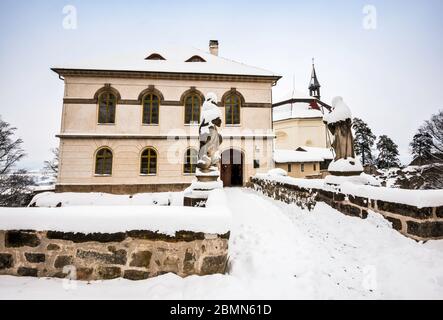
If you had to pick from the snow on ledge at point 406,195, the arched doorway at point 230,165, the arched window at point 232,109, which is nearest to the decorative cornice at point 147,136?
the arched window at point 232,109

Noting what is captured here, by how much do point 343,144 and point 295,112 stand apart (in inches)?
1008

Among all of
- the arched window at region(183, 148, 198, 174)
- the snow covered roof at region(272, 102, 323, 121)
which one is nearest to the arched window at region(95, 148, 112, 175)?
the arched window at region(183, 148, 198, 174)

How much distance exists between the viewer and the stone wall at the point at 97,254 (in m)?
2.26

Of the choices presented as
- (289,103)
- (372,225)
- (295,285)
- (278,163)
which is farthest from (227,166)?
(289,103)

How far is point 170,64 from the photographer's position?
1557 centimetres

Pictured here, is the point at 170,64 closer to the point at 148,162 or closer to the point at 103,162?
the point at 148,162

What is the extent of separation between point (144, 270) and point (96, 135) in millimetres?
14220

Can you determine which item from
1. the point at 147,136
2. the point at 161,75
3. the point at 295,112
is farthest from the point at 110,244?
the point at 295,112

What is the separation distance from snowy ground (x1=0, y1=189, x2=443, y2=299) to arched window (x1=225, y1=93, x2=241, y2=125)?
479 inches

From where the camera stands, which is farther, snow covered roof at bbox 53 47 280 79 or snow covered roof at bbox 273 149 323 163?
snow covered roof at bbox 273 149 323 163

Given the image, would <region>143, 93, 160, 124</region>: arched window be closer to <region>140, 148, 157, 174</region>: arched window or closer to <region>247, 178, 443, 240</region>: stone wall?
<region>140, 148, 157, 174</region>: arched window

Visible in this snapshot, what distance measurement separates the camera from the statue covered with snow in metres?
4.97
